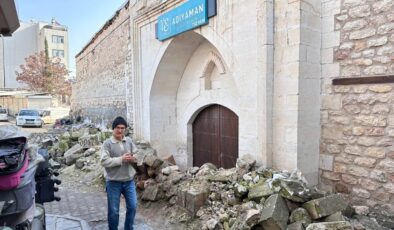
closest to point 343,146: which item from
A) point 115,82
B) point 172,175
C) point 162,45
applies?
point 172,175

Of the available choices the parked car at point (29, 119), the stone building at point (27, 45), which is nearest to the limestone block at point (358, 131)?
the parked car at point (29, 119)

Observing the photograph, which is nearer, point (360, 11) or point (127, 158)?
point (127, 158)

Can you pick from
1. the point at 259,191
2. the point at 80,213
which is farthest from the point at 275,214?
the point at 80,213

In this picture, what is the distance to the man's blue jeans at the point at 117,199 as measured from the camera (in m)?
3.50

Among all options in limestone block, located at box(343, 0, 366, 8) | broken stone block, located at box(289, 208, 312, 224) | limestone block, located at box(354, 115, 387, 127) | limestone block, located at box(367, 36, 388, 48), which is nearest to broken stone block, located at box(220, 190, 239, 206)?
broken stone block, located at box(289, 208, 312, 224)

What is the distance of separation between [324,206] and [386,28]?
2.17 meters

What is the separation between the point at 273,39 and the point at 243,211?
92.0 inches

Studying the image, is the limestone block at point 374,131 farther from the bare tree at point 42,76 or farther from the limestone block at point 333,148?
the bare tree at point 42,76

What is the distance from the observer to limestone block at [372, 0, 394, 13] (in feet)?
11.2

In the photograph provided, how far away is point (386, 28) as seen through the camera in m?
3.46

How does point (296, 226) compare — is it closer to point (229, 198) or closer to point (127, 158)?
point (229, 198)

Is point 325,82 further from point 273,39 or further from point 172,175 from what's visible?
point 172,175

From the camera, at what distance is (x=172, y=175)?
4.93 meters

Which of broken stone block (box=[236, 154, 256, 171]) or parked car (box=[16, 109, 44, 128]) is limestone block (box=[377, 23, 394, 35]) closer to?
broken stone block (box=[236, 154, 256, 171])
